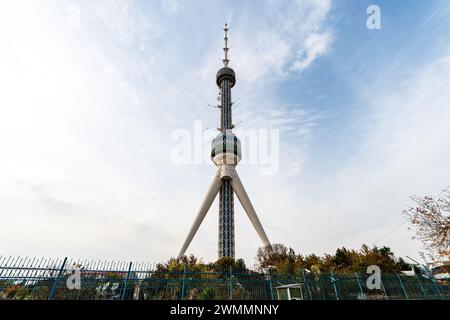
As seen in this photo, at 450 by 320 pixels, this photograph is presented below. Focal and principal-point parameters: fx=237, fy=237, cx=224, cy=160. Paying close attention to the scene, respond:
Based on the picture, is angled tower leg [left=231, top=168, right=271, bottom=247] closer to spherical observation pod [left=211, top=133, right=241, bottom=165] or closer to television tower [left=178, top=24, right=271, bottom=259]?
television tower [left=178, top=24, right=271, bottom=259]

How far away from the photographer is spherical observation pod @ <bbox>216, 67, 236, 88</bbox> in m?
Answer: 53.5

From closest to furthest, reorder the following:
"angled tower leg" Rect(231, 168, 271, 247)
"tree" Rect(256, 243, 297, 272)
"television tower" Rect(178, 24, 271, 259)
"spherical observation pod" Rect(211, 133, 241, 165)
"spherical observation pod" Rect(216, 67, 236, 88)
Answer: "tree" Rect(256, 243, 297, 272), "television tower" Rect(178, 24, 271, 259), "angled tower leg" Rect(231, 168, 271, 247), "spherical observation pod" Rect(211, 133, 241, 165), "spherical observation pod" Rect(216, 67, 236, 88)

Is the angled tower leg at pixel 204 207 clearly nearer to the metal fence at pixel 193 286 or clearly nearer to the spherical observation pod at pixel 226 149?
the spherical observation pod at pixel 226 149

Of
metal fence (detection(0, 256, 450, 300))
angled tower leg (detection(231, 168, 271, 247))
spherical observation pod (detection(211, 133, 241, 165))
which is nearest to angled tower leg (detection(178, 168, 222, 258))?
spherical observation pod (detection(211, 133, 241, 165))

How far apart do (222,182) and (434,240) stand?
33.8 metres

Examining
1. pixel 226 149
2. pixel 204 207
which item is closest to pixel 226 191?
pixel 204 207

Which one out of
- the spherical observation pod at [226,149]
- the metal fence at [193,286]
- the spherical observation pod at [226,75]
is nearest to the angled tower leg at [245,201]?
the spherical observation pod at [226,149]

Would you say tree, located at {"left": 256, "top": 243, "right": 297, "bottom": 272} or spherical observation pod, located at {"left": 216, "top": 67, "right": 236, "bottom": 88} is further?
spherical observation pod, located at {"left": 216, "top": 67, "right": 236, "bottom": 88}

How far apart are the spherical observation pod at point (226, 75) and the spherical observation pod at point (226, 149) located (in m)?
15.1

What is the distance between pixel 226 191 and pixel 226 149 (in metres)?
7.97

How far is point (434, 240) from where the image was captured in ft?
47.9

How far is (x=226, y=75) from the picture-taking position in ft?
175
